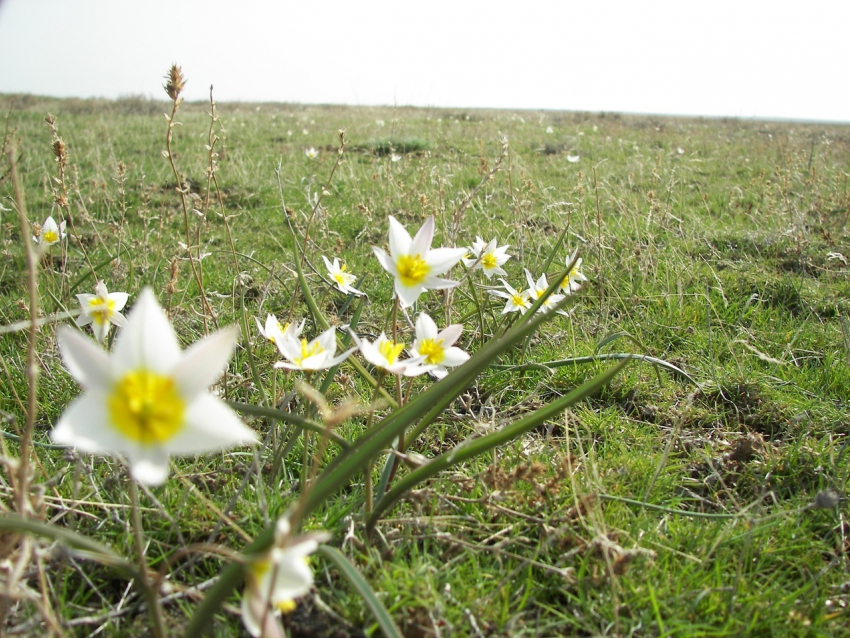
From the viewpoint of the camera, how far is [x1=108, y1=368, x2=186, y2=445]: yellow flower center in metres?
0.69

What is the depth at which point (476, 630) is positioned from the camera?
3.33ft

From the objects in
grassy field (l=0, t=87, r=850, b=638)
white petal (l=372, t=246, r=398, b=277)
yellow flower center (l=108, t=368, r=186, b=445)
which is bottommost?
grassy field (l=0, t=87, r=850, b=638)

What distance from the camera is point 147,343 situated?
2.27 feet

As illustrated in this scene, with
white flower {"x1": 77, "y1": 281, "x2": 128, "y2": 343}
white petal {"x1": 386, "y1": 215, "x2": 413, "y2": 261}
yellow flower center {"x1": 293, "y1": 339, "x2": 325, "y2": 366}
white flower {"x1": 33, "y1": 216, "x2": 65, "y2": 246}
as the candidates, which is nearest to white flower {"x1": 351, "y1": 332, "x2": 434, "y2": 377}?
yellow flower center {"x1": 293, "y1": 339, "x2": 325, "y2": 366}

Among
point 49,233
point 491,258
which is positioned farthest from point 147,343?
point 49,233

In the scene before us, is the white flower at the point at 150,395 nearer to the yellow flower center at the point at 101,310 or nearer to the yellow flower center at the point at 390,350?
the yellow flower center at the point at 390,350

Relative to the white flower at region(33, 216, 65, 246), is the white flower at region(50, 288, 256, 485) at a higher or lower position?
lower

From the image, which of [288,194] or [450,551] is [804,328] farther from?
[288,194]

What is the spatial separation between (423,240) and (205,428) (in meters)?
0.70

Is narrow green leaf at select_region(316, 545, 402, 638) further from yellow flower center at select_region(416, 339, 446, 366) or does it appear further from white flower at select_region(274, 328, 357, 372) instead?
yellow flower center at select_region(416, 339, 446, 366)

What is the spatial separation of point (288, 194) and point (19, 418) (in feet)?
12.2

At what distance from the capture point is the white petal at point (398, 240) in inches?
48.6

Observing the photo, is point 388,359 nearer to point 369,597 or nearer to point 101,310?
point 369,597

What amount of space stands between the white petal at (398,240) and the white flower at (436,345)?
16cm
